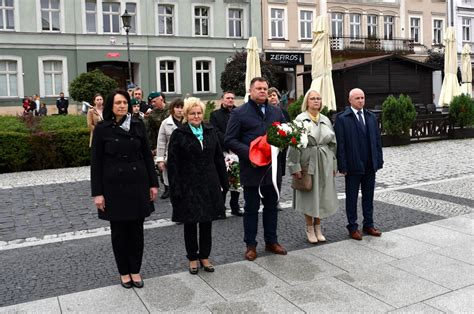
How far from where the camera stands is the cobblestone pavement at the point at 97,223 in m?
5.47

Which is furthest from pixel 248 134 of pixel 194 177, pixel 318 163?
pixel 318 163

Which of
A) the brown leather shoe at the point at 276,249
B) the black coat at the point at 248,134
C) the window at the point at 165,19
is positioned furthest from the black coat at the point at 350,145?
the window at the point at 165,19

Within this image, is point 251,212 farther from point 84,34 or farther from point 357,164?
point 84,34

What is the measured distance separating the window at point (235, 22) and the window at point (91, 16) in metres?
9.07

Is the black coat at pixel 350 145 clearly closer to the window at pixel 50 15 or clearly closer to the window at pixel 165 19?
the window at pixel 50 15

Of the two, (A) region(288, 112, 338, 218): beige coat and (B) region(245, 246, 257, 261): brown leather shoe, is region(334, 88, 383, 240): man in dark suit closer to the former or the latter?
(A) region(288, 112, 338, 218): beige coat

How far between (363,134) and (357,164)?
40cm

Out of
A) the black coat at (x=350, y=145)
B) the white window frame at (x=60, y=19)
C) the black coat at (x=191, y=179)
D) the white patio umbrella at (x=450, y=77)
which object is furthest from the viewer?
the white window frame at (x=60, y=19)

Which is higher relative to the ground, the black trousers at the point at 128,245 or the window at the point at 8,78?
the window at the point at 8,78

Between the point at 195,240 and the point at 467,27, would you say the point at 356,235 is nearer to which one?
the point at 195,240

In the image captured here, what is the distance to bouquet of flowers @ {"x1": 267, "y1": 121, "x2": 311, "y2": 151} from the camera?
5387 millimetres

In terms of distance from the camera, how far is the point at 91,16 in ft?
105

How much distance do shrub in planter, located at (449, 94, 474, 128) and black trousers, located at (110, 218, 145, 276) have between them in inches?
635

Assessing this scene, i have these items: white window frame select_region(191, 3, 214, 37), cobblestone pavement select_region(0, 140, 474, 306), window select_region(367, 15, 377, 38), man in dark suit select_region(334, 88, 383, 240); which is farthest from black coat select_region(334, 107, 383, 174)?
window select_region(367, 15, 377, 38)
